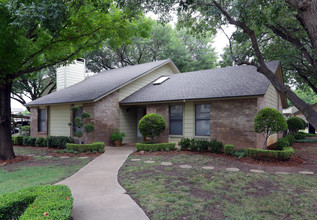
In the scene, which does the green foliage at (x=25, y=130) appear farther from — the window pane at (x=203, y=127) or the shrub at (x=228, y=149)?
the shrub at (x=228, y=149)

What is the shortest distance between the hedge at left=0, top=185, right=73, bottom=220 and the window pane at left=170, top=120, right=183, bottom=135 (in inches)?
310

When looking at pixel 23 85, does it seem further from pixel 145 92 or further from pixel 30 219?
pixel 30 219

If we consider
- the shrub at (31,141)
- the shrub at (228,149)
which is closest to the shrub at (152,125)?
the shrub at (228,149)

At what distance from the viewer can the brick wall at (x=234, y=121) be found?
29.2ft

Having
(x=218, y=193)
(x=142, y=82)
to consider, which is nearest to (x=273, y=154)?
(x=218, y=193)

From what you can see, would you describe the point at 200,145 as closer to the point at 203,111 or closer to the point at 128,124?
the point at 203,111

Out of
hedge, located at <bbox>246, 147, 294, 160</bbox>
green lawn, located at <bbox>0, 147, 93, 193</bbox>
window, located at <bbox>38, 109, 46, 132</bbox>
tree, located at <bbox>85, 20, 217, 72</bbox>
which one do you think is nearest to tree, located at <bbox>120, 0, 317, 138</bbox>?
hedge, located at <bbox>246, 147, 294, 160</bbox>

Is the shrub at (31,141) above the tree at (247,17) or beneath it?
beneath

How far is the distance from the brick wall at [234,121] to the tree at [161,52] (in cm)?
1554

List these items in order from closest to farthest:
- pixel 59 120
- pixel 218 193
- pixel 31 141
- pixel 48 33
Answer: pixel 218 193, pixel 48 33, pixel 31 141, pixel 59 120

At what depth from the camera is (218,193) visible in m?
4.49

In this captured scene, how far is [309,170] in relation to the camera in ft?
22.1

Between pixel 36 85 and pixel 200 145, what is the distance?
86.6 feet

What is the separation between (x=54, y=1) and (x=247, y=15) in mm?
6701
